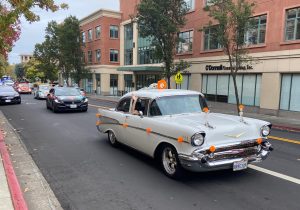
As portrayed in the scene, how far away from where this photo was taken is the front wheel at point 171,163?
5604 mm

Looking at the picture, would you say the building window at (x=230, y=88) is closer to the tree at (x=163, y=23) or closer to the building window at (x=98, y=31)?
the tree at (x=163, y=23)

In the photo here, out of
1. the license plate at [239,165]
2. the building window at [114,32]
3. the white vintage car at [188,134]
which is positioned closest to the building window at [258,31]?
the white vintage car at [188,134]

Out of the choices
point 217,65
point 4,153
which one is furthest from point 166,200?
point 217,65

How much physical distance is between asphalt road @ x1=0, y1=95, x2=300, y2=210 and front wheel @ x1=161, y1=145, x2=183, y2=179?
14 cm

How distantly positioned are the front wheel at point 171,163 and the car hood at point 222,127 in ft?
1.86

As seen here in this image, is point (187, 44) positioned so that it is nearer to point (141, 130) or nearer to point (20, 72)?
point (141, 130)

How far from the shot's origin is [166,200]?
484cm

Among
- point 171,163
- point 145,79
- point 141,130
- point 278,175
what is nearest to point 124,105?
point 141,130

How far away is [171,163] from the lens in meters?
5.84

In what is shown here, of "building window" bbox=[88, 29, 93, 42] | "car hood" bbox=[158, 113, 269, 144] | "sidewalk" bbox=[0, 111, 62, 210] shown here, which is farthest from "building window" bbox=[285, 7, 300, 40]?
"building window" bbox=[88, 29, 93, 42]

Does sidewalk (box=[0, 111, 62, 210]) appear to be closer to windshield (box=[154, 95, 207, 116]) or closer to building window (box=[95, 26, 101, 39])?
windshield (box=[154, 95, 207, 116])

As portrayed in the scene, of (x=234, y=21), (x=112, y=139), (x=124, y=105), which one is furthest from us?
(x=234, y=21)

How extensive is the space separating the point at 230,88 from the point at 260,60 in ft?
11.5

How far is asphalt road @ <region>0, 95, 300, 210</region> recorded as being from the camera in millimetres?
4723
